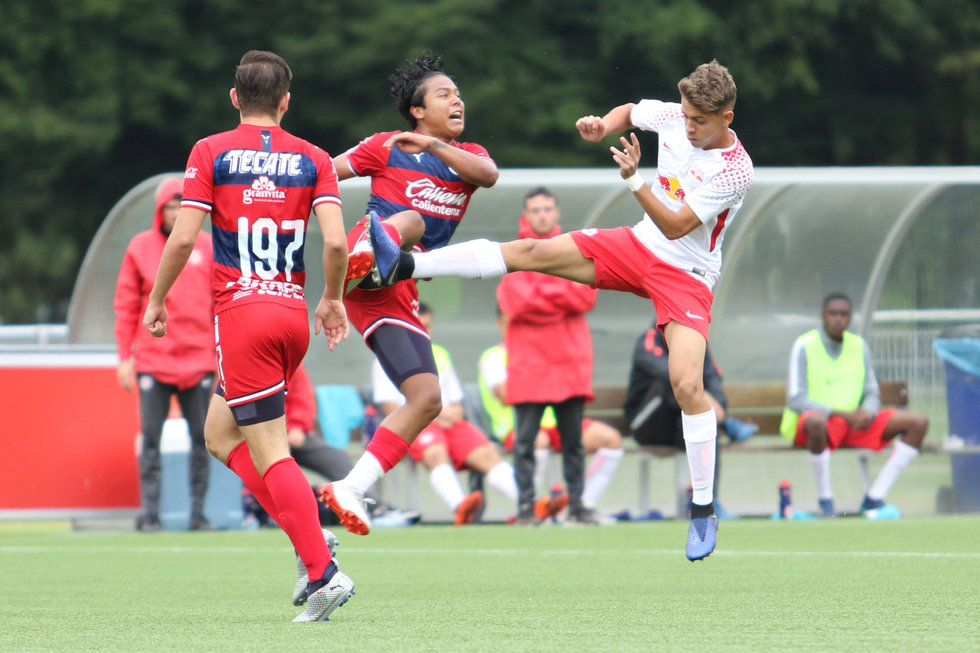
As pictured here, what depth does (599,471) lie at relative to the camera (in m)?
11.7

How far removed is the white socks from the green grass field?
0.45 m

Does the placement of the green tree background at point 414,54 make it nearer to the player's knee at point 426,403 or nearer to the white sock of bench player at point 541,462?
the white sock of bench player at point 541,462

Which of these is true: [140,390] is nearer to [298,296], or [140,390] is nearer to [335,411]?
[335,411]

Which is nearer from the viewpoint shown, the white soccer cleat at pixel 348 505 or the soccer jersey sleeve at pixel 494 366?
the white soccer cleat at pixel 348 505

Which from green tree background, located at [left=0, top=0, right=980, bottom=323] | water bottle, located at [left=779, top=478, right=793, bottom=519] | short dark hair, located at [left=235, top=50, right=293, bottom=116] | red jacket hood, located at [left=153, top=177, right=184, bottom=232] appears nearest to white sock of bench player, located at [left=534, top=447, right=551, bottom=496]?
water bottle, located at [left=779, top=478, right=793, bottom=519]

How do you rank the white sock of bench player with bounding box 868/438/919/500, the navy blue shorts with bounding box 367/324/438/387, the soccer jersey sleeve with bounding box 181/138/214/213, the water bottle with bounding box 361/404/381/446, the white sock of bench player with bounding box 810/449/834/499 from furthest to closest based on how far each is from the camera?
the water bottle with bounding box 361/404/381/446 → the white sock of bench player with bounding box 810/449/834/499 → the white sock of bench player with bounding box 868/438/919/500 → the navy blue shorts with bounding box 367/324/438/387 → the soccer jersey sleeve with bounding box 181/138/214/213

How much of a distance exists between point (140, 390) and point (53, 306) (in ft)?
54.9

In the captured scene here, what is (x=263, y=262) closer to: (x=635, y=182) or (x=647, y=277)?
(x=635, y=182)

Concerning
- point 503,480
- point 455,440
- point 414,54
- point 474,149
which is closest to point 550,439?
point 503,480

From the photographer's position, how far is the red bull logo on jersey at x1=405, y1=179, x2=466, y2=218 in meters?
7.05

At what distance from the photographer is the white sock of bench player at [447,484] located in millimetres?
11445

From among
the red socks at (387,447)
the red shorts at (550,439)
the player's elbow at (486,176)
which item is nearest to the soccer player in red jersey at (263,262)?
the red socks at (387,447)

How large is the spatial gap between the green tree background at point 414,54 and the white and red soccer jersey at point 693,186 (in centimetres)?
1836

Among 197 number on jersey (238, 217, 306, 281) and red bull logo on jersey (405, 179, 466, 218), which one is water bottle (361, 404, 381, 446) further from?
197 number on jersey (238, 217, 306, 281)
